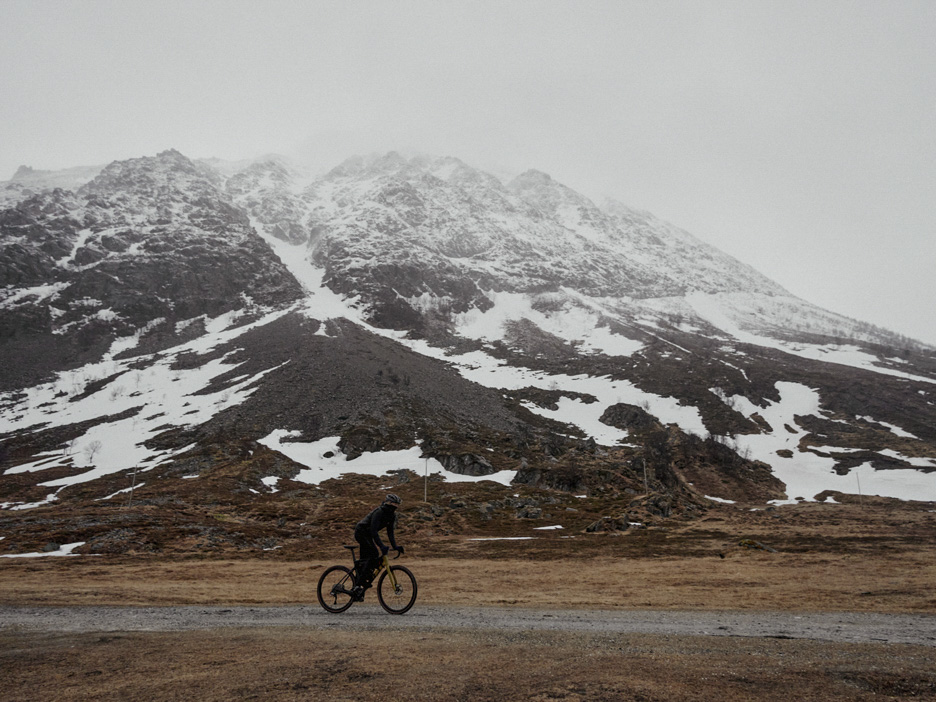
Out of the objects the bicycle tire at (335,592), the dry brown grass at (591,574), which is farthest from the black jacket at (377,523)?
the dry brown grass at (591,574)

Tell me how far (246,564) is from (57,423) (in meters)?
117

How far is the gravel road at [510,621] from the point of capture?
11.7 m

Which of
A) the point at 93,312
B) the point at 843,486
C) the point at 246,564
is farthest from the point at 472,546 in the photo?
the point at 93,312

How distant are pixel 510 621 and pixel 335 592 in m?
4.87

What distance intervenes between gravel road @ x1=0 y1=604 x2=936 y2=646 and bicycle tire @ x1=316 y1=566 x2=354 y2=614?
0.27m

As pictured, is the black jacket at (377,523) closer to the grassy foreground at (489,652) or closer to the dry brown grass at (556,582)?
the grassy foreground at (489,652)

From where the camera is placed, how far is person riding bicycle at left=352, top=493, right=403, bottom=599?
12938 millimetres

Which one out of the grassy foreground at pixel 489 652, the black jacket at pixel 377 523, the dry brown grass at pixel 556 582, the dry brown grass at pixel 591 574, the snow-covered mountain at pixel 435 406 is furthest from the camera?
the snow-covered mountain at pixel 435 406

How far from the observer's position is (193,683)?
7.69 meters

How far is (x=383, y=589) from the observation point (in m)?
13.5

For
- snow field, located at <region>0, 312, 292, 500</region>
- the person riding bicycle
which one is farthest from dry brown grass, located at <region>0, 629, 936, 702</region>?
snow field, located at <region>0, 312, 292, 500</region>

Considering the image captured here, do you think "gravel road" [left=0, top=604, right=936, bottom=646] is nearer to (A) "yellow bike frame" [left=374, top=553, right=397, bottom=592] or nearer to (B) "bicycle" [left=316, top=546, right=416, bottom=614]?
(B) "bicycle" [left=316, top=546, right=416, bottom=614]

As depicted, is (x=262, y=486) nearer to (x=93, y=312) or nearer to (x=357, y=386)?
(x=357, y=386)

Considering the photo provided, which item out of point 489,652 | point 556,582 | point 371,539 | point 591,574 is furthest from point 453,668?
point 591,574
